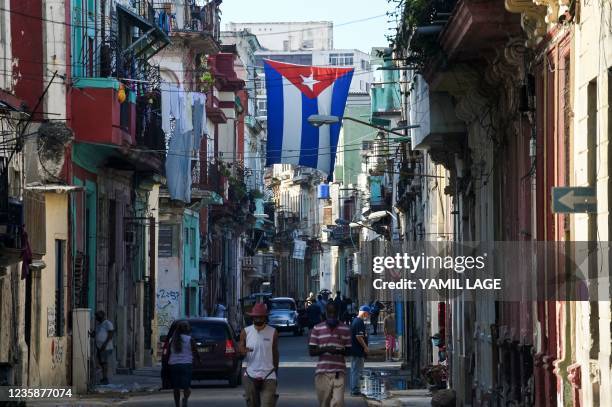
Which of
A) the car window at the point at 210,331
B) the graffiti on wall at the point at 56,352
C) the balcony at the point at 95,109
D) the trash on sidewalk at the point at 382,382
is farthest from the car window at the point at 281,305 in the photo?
the graffiti on wall at the point at 56,352

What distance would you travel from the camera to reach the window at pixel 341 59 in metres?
142

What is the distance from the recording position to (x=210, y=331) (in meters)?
35.3

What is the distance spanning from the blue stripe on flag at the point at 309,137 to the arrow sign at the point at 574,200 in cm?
2121

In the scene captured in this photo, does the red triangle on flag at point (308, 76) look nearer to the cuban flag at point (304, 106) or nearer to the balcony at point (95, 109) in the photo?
the cuban flag at point (304, 106)

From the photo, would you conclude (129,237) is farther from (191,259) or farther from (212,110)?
(212,110)

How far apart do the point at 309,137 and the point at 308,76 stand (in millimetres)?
1272

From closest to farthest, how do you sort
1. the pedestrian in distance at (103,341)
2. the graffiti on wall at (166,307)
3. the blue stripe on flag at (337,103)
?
the pedestrian in distance at (103,341)
the blue stripe on flag at (337,103)
the graffiti on wall at (166,307)

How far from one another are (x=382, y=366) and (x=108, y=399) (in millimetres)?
17174

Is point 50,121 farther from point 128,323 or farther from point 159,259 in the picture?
point 159,259

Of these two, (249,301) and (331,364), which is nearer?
(331,364)

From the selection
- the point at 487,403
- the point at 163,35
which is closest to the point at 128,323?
the point at 163,35

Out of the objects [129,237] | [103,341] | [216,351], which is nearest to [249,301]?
[129,237]

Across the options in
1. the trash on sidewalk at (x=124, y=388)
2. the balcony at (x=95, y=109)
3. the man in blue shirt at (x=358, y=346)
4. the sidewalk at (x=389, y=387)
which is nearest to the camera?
the man in blue shirt at (x=358, y=346)

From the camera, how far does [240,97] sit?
3189 inches
